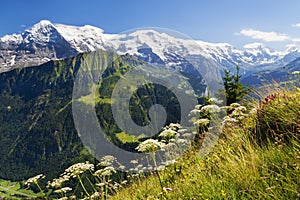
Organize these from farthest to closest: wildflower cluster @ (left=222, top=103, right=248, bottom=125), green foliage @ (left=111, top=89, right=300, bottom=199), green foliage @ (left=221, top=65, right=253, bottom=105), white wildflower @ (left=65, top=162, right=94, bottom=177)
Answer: green foliage @ (left=221, top=65, right=253, bottom=105), wildflower cluster @ (left=222, top=103, right=248, bottom=125), white wildflower @ (left=65, top=162, right=94, bottom=177), green foliage @ (left=111, top=89, right=300, bottom=199)

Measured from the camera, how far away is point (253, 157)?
4363mm

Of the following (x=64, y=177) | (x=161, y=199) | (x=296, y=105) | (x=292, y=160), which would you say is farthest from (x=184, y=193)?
(x=64, y=177)

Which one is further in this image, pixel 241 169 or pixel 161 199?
pixel 161 199

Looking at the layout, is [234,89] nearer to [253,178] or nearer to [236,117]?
[236,117]

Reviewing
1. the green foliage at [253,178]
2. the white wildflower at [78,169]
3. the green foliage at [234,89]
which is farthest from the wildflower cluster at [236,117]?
the green foliage at [234,89]

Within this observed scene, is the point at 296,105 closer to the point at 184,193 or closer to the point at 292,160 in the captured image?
the point at 292,160

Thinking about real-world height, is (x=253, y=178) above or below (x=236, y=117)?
below

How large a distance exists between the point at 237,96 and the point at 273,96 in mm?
13072

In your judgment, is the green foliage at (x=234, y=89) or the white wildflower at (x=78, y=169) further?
the green foliage at (x=234, y=89)

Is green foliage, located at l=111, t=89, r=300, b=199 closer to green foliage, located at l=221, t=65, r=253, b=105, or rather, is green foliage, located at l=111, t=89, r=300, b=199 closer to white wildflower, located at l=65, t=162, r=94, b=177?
white wildflower, located at l=65, t=162, r=94, b=177

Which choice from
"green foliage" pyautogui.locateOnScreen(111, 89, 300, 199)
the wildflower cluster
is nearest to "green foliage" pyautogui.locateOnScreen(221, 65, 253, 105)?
the wildflower cluster

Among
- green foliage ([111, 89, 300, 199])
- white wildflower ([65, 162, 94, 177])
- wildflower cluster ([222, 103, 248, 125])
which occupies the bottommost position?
white wildflower ([65, 162, 94, 177])

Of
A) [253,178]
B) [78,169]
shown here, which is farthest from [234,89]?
[253,178]

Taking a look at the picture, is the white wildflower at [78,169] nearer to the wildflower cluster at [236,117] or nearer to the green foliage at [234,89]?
the wildflower cluster at [236,117]
